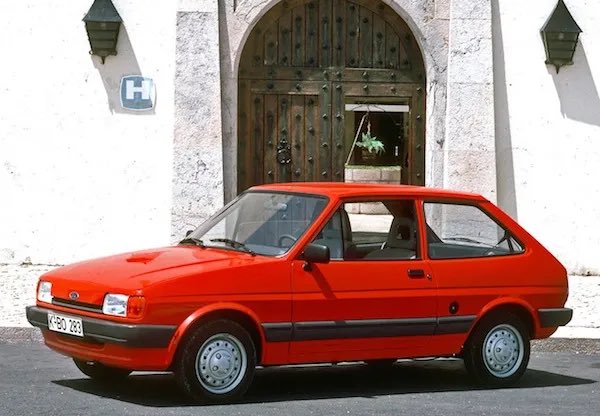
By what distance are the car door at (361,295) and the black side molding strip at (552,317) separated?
2.98ft

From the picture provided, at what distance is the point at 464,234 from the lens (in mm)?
10156

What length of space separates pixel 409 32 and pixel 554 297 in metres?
6.69

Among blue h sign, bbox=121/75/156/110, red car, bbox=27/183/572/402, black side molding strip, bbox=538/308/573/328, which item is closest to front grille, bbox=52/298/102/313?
red car, bbox=27/183/572/402

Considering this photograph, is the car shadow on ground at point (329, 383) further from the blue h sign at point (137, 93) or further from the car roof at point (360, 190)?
the blue h sign at point (137, 93)

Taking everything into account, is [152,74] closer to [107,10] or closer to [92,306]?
[107,10]

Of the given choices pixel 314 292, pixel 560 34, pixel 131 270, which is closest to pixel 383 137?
pixel 560 34

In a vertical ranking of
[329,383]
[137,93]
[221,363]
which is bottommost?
[329,383]

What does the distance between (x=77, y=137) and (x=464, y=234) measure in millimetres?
6890

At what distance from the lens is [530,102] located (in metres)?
16.2

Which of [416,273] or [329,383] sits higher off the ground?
[416,273]

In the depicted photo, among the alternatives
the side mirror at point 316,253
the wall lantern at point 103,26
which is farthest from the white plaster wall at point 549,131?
the side mirror at point 316,253

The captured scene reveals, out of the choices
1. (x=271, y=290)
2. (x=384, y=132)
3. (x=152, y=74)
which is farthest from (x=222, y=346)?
(x=384, y=132)

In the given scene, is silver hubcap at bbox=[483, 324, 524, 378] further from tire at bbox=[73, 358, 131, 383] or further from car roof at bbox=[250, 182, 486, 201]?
tire at bbox=[73, 358, 131, 383]

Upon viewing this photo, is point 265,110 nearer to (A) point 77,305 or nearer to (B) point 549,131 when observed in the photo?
(B) point 549,131
